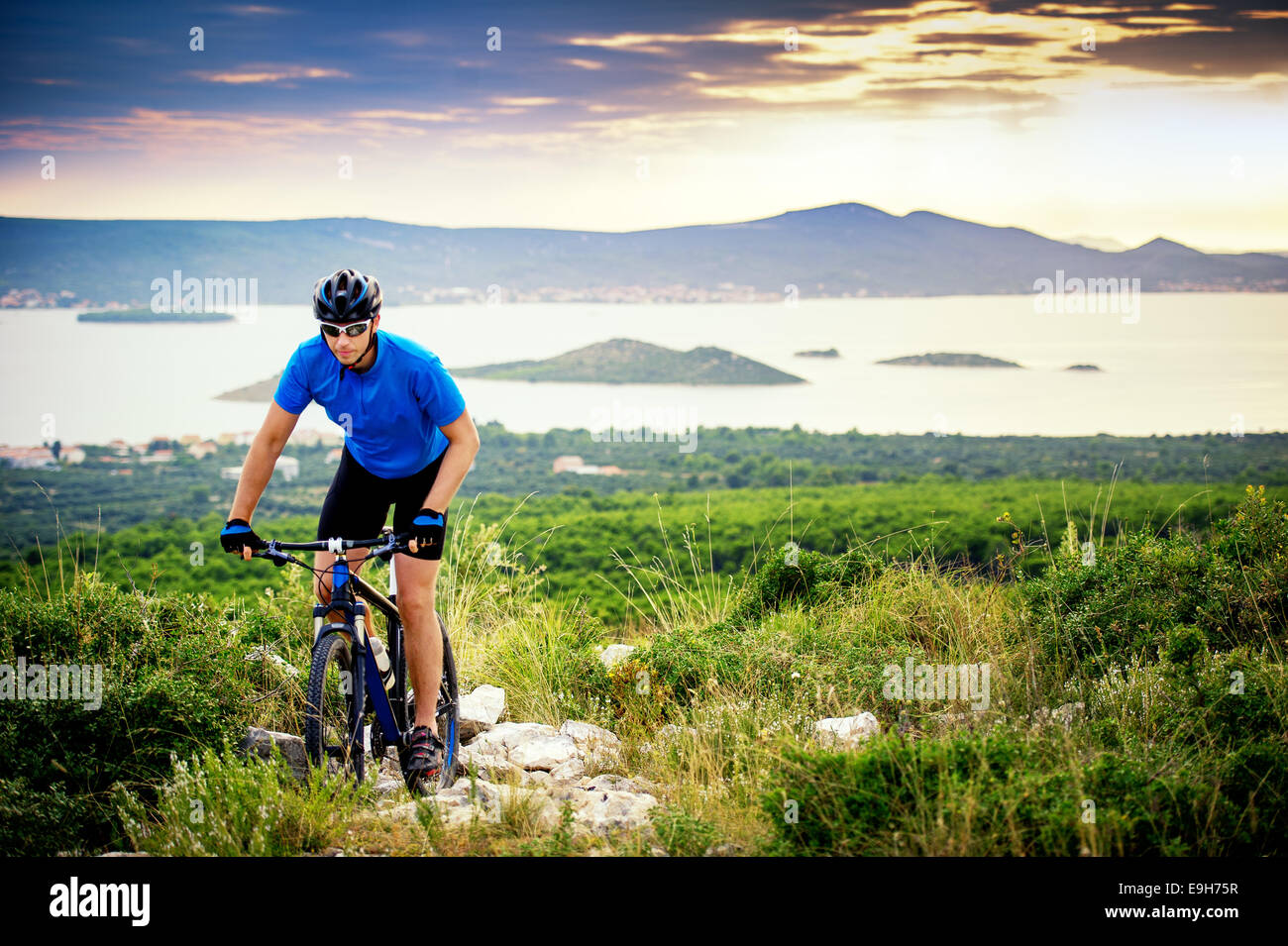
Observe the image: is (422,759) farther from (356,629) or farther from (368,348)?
(368,348)

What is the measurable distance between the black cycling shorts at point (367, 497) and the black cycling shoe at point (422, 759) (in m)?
0.84

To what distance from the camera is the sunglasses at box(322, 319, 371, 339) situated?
3336 mm

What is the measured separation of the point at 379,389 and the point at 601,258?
214 ft

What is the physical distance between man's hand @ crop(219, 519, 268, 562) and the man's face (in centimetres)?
68

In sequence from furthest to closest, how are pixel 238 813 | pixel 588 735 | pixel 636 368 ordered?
pixel 636 368
pixel 588 735
pixel 238 813

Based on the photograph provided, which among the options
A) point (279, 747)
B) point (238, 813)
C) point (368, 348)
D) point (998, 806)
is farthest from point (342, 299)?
point (998, 806)

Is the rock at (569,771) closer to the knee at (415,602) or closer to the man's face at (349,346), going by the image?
the knee at (415,602)

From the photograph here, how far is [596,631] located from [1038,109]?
3093cm

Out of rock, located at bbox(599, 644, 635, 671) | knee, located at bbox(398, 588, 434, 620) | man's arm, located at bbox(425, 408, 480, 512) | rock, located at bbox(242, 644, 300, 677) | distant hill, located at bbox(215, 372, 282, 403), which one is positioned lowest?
rock, located at bbox(599, 644, 635, 671)

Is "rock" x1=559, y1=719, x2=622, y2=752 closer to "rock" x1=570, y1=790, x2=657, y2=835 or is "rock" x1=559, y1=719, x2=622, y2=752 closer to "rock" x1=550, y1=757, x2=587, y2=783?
"rock" x1=550, y1=757, x2=587, y2=783

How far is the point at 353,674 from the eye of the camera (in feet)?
11.3

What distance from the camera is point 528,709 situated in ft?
16.6

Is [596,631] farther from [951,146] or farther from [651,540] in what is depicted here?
[951,146]

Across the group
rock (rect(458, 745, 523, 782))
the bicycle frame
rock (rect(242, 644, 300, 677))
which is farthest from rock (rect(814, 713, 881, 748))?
rock (rect(242, 644, 300, 677))
